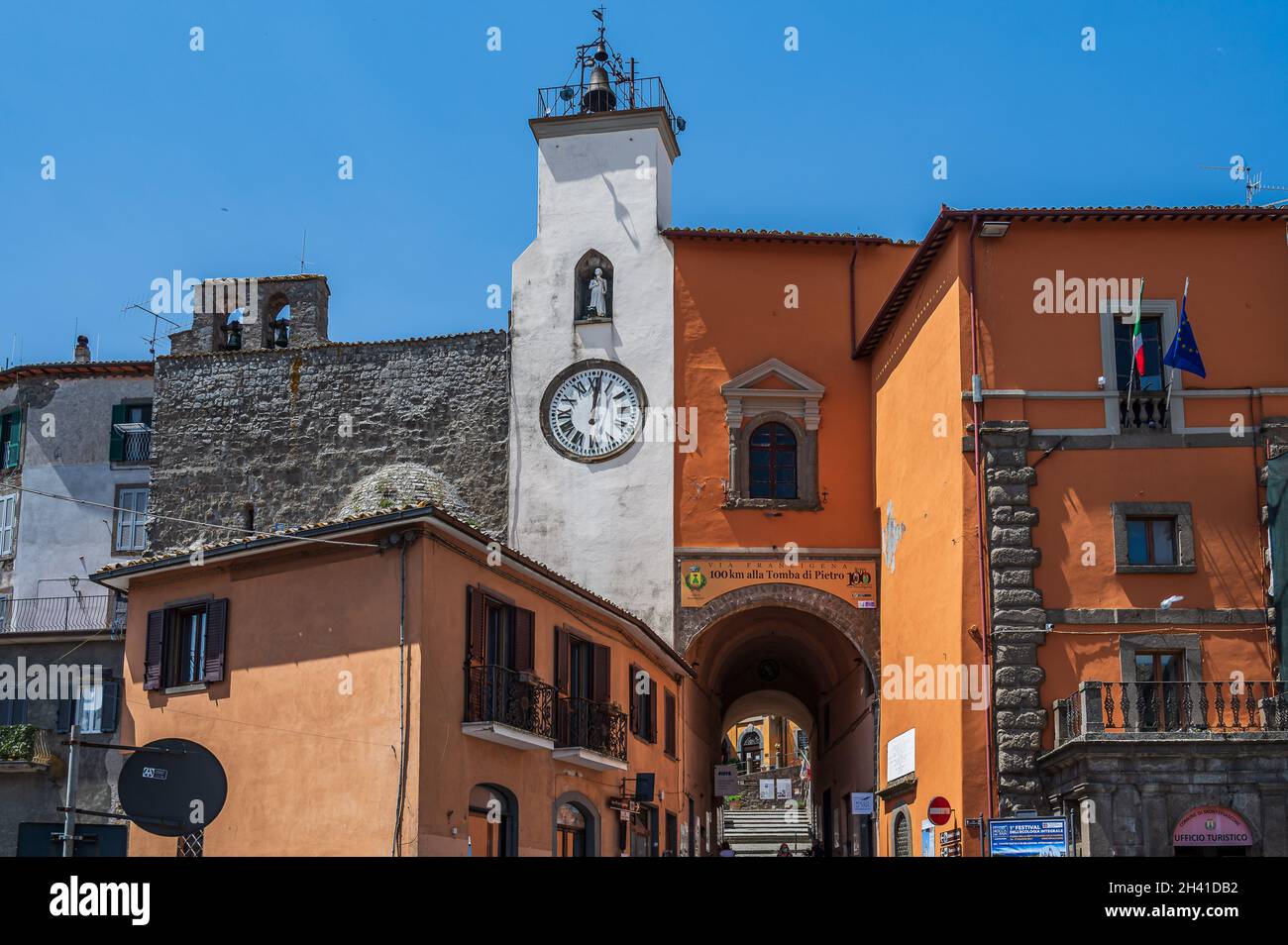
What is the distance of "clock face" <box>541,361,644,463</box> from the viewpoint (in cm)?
3148

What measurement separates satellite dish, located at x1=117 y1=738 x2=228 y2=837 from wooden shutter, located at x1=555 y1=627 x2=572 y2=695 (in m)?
7.53

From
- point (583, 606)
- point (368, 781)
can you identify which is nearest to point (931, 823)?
point (583, 606)

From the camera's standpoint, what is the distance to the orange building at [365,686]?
57.8ft

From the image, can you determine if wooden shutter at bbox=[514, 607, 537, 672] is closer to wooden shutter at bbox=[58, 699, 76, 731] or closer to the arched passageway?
the arched passageway

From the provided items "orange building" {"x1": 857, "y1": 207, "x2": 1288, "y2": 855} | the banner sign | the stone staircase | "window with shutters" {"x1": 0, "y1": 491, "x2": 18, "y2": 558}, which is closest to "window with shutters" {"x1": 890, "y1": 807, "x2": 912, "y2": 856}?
"orange building" {"x1": 857, "y1": 207, "x2": 1288, "y2": 855}

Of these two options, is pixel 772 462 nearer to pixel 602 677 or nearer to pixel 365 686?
pixel 602 677

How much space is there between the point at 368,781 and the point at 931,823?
10067 millimetres

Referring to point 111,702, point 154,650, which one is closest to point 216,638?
point 154,650

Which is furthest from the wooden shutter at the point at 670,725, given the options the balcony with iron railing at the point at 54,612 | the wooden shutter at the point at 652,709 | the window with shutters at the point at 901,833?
the balcony with iron railing at the point at 54,612

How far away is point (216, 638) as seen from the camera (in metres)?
19.3

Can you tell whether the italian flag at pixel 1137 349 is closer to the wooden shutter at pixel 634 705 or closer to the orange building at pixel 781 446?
the orange building at pixel 781 446
